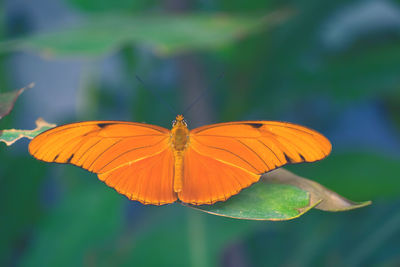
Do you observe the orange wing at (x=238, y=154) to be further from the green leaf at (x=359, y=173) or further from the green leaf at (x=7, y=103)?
the green leaf at (x=359, y=173)

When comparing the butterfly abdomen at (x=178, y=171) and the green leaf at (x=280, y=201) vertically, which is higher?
the butterfly abdomen at (x=178, y=171)

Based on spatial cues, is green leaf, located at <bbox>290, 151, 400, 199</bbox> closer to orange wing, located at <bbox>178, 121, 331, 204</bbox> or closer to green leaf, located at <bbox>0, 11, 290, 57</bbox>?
green leaf, located at <bbox>0, 11, 290, 57</bbox>

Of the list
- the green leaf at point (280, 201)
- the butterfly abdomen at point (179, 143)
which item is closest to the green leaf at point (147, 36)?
the butterfly abdomen at point (179, 143)

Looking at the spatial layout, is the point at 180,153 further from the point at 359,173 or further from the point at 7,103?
the point at 359,173

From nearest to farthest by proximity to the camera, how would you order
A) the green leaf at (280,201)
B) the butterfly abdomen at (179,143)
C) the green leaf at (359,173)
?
the green leaf at (280,201), the butterfly abdomen at (179,143), the green leaf at (359,173)

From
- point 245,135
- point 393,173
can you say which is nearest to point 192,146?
point 245,135

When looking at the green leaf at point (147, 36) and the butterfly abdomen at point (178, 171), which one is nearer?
the butterfly abdomen at point (178, 171)

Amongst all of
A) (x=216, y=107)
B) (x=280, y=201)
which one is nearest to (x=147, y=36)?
(x=280, y=201)

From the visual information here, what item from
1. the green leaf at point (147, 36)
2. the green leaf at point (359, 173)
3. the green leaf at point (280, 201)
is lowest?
the green leaf at point (280, 201)
